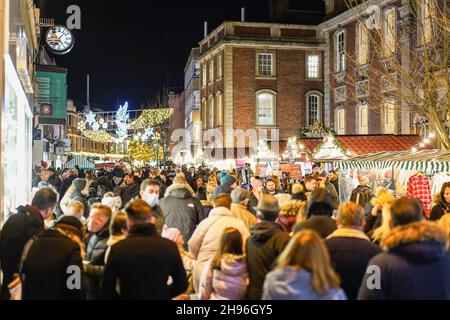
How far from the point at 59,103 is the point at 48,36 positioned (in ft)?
13.8

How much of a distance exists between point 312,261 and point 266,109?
36366mm

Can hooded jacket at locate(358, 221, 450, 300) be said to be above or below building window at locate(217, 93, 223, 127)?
below

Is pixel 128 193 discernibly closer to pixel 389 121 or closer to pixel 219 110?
pixel 389 121

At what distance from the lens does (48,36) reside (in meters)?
20.6

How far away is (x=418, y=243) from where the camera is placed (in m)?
4.61

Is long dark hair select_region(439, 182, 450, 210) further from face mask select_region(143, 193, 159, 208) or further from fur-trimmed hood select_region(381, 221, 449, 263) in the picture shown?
fur-trimmed hood select_region(381, 221, 449, 263)

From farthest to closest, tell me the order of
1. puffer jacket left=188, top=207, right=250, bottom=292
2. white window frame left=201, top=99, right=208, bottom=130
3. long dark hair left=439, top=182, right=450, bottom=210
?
white window frame left=201, top=99, right=208, bottom=130 → long dark hair left=439, top=182, right=450, bottom=210 → puffer jacket left=188, top=207, right=250, bottom=292

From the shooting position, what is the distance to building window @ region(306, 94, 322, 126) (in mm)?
40219

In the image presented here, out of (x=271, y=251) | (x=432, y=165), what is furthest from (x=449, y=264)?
(x=432, y=165)

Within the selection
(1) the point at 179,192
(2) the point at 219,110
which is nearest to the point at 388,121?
(2) the point at 219,110

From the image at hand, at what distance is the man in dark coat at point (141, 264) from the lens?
5227 millimetres

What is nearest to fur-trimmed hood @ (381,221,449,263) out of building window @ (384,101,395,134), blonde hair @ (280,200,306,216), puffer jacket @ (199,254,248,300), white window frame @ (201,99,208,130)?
puffer jacket @ (199,254,248,300)

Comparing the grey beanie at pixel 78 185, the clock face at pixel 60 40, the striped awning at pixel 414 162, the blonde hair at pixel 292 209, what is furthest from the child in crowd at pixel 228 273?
the clock face at pixel 60 40
